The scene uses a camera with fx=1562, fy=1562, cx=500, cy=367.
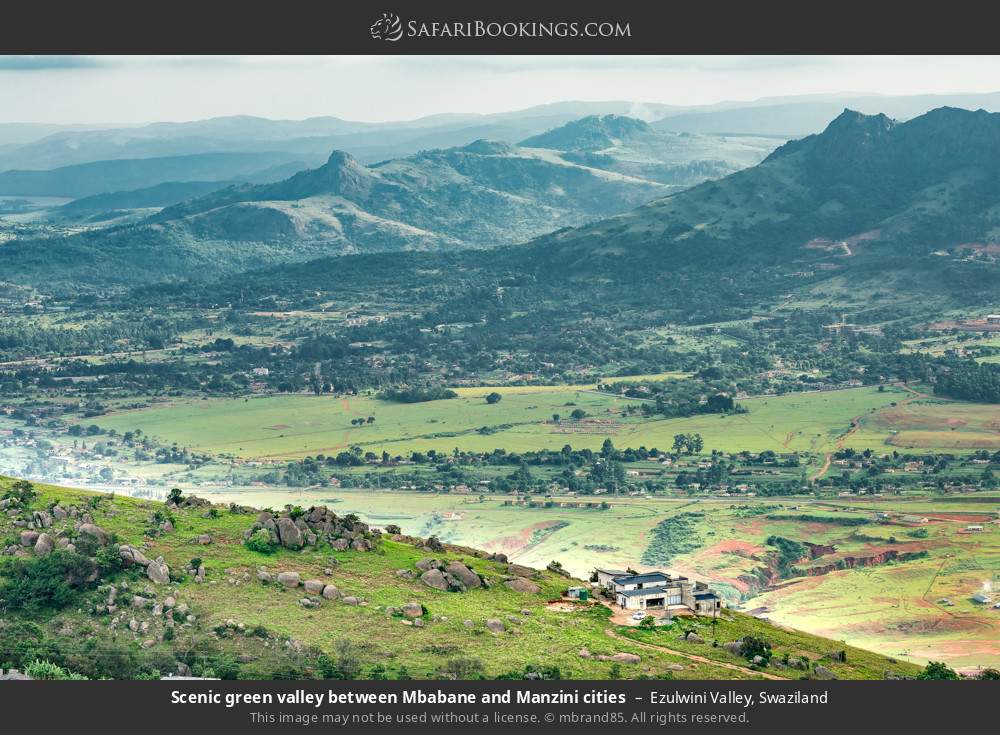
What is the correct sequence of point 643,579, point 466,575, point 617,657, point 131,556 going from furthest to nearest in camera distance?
point 466,575 → point 643,579 → point 131,556 → point 617,657

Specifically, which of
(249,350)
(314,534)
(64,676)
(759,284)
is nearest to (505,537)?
(314,534)

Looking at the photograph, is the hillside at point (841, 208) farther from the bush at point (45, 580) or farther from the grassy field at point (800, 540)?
the bush at point (45, 580)

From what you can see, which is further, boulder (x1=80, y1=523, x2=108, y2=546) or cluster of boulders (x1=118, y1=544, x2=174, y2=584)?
boulder (x1=80, y1=523, x2=108, y2=546)

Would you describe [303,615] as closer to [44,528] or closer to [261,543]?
[261,543]

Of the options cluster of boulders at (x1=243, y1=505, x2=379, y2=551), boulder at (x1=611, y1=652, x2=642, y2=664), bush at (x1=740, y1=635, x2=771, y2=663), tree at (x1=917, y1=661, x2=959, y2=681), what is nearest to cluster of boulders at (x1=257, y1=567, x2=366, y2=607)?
cluster of boulders at (x1=243, y1=505, x2=379, y2=551)

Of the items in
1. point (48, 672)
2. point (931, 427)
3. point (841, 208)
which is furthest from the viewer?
point (841, 208)

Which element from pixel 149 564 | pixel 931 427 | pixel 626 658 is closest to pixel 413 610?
pixel 626 658

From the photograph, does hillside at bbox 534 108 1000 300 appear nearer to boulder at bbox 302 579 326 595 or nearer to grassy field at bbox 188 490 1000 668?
grassy field at bbox 188 490 1000 668
